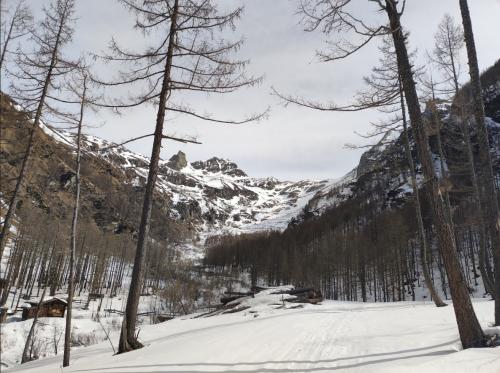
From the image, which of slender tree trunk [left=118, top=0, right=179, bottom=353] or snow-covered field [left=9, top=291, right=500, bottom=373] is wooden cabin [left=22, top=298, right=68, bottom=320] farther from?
snow-covered field [left=9, top=291, right=500, bottom=373]

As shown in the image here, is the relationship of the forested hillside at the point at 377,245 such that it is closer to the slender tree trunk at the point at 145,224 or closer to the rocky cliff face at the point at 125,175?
the rocky cliff face at the point at 125,175

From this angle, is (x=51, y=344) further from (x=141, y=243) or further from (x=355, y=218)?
(x=355, y=218)

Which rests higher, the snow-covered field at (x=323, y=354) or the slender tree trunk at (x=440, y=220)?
the slender tree trunk at (x=440, y=220)

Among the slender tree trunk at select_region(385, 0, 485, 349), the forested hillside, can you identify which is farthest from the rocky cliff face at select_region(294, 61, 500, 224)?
the slender tree trunk at select_region(385, 0, 485, 349)

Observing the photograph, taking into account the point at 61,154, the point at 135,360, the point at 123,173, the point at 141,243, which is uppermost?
the point at 61,154

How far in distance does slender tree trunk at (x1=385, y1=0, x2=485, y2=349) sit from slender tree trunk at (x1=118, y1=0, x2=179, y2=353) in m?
5.28

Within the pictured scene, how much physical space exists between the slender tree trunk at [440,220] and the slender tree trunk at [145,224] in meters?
5.28

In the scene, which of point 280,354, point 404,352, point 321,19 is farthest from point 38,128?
point 404,352

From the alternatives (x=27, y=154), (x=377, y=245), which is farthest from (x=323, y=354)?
(x=377, y=245)

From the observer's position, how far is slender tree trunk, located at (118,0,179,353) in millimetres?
7945

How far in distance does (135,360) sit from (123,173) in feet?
16.5

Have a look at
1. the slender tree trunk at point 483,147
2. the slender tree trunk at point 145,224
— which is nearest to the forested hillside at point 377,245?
the slender tree trunk at point 483,147

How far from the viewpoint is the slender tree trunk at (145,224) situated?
795 centimetres

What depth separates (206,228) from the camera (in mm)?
180875
